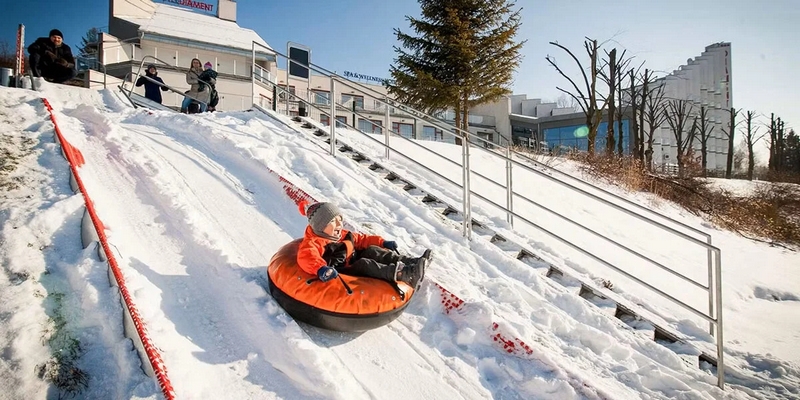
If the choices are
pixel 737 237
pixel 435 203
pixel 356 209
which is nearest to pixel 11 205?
pixel 356 209

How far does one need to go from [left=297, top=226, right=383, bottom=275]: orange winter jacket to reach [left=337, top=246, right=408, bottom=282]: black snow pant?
0.23 ft

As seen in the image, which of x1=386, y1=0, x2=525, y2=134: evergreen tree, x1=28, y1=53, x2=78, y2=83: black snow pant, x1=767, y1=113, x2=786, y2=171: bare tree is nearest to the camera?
x1=28, y1=53, x2=78, y2=83: black snow pant

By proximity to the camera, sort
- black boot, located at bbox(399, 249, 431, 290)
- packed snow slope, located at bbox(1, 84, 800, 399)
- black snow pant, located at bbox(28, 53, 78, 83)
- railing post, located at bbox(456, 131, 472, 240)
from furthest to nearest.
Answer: black snow pant, located at bbox(28, 53, 78, 83) < railing post, located at bbox(456, 131, 472, 240) < black boot, located at bbox(399, 249, 431, 290) < packed snow slope, located at bbox(1, 84, 800, 399)

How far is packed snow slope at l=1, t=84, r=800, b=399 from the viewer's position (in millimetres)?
2277

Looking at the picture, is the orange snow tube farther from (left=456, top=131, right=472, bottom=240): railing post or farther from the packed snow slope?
(left=456, top=131, right=472, bottom=240): railing post

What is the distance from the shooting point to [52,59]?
24.5 feet

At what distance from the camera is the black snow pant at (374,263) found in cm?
277

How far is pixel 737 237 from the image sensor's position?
8.65 metres

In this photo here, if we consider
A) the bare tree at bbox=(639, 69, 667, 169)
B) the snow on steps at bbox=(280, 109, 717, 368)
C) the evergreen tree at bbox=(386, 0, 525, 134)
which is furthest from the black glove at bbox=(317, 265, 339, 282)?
the bare tree at bbox=(639, 69, 667, 169)

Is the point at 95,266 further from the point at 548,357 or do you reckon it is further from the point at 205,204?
the point at 548,357

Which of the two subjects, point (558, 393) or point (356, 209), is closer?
point (558, 393)

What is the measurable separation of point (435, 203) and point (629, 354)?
3047 mm

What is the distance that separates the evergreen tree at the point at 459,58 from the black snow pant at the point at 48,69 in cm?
919

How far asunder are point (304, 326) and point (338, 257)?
1.77 ft
